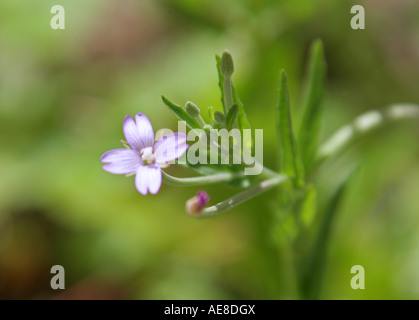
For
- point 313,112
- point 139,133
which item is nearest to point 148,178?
point 139,133

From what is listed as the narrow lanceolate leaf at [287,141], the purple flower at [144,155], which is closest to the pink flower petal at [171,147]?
the purple flower at [144,155]

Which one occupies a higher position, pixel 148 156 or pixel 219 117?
pixel 219 117

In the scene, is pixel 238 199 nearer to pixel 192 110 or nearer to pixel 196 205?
pixel 196 205

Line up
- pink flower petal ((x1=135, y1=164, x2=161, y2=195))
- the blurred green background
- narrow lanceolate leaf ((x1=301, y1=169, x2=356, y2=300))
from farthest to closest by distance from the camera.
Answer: the blurred green background, narrow lanceolate leaf ((x1=301, y1=169, x2=356, y2=300)), pink flower petal ((x1=135, y1=164, x2=161, y2=195))

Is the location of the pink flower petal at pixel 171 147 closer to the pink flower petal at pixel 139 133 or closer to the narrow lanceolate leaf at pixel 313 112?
the pink flower petal at pixel 139 133

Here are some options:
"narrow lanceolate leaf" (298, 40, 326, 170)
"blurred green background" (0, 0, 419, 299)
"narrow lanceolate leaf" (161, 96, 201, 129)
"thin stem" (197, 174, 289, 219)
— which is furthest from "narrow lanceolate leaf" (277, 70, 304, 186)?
"blurred green background" (0, 0, 419, 299)

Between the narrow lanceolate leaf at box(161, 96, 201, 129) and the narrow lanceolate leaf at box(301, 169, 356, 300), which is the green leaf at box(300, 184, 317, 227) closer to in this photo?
the narrow lanceolate leaf at box(301, 169, 356, 300)
